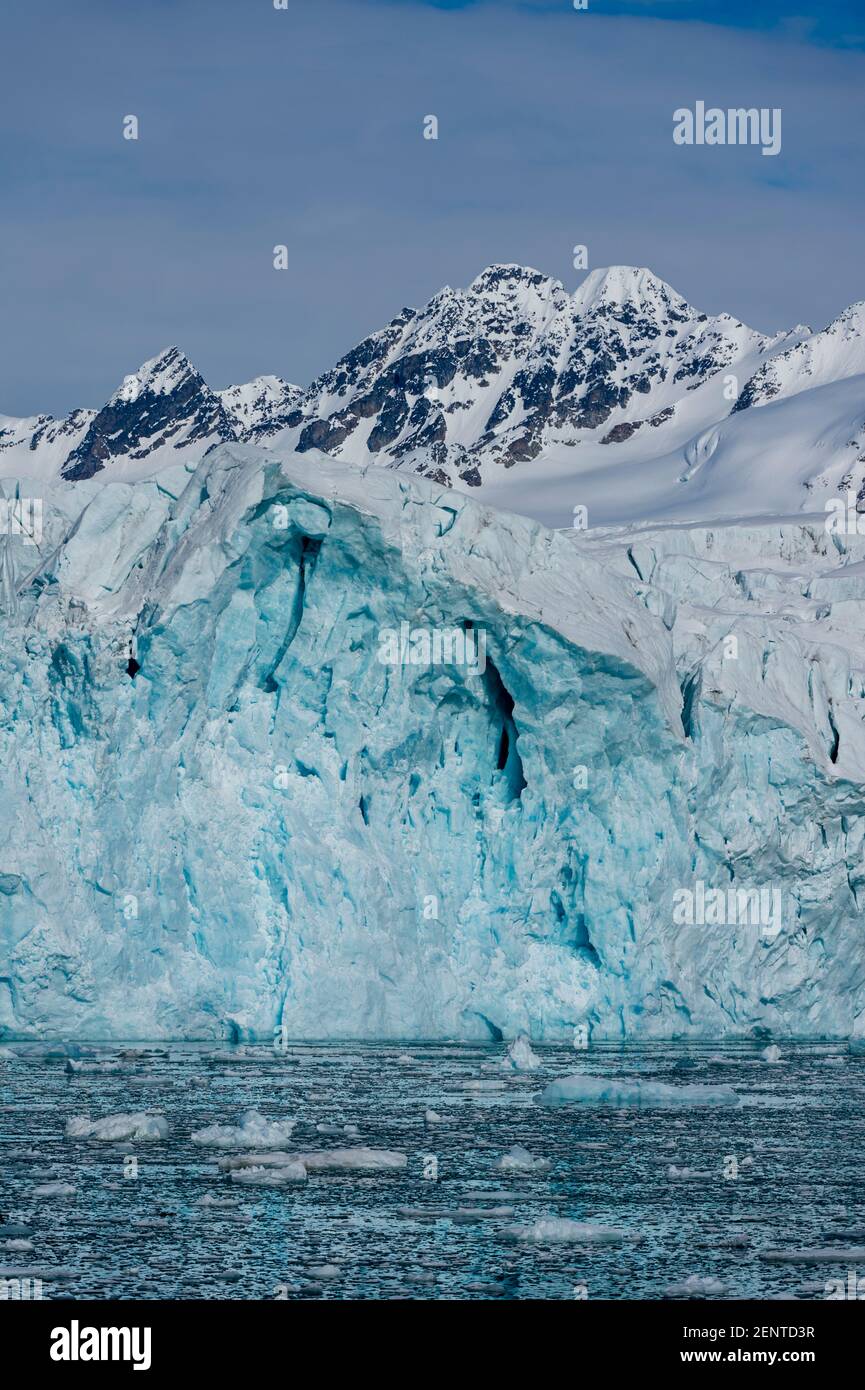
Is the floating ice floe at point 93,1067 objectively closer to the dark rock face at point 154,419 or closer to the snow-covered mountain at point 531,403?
the snow-covered mountain at point 531,403

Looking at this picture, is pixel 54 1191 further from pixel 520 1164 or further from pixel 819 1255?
pixel 819 1255

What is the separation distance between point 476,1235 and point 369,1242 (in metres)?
0.79

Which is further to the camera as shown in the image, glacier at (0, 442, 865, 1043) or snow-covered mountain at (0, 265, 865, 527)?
snow-covered mountain at (0, 265, 865, 527)

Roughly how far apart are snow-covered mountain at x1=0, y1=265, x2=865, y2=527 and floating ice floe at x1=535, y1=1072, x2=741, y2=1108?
93.9 metres

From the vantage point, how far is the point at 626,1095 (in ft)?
67.9

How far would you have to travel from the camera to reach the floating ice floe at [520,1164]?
16.2 meters

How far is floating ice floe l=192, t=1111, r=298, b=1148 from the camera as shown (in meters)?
16.7

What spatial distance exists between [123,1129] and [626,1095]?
590cm

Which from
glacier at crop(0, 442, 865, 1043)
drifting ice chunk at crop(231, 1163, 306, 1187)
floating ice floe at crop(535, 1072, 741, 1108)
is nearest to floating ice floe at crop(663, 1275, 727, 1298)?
drifting ice chunk at crop(231, 1163, 306, 1187)

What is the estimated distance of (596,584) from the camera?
29.9 metres

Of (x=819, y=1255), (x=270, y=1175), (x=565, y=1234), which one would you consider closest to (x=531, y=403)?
(x=270, y=1175)

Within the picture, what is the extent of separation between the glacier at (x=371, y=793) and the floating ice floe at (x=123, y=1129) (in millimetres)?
8611

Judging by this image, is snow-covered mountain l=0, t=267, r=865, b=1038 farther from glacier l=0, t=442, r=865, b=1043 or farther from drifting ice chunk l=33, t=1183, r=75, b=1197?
drifting ice chunk l=33, t=1183, r=75, b=1197
